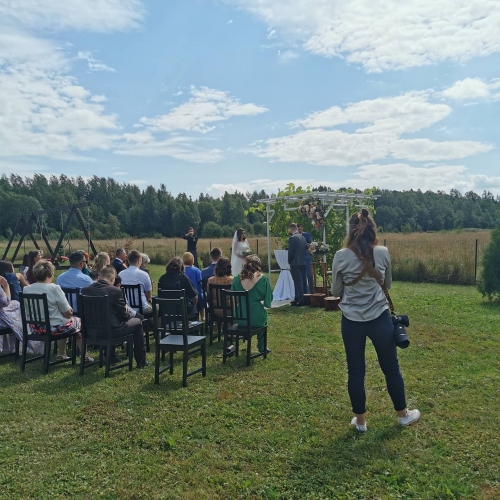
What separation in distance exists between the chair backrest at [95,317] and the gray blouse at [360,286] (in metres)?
2.83

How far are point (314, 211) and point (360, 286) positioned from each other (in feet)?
25.0

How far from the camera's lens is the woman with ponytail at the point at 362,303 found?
3795 mm

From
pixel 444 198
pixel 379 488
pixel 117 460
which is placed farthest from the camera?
pixel 444 198

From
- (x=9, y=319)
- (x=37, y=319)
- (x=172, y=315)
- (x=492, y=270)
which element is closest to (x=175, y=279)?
(x=172, y=315)

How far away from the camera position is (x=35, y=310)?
5.84 metres

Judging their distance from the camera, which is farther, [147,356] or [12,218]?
[12,218]

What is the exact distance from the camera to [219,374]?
5617 mm

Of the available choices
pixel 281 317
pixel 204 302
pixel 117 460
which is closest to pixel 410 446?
pixel 117 460

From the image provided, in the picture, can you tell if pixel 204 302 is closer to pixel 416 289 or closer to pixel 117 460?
pixel 117 460

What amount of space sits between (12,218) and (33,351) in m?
45.0

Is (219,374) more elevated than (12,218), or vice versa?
(12,218)

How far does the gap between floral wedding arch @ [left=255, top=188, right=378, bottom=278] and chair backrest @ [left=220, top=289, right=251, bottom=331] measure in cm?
522

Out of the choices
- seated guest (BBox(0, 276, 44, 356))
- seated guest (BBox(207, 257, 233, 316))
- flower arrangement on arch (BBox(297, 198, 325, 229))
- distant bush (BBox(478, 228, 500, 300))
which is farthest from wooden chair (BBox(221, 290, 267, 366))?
distant bush (BBox(478, 228, 500, 300))

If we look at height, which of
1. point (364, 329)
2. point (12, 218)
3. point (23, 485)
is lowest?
point (23, 485)
